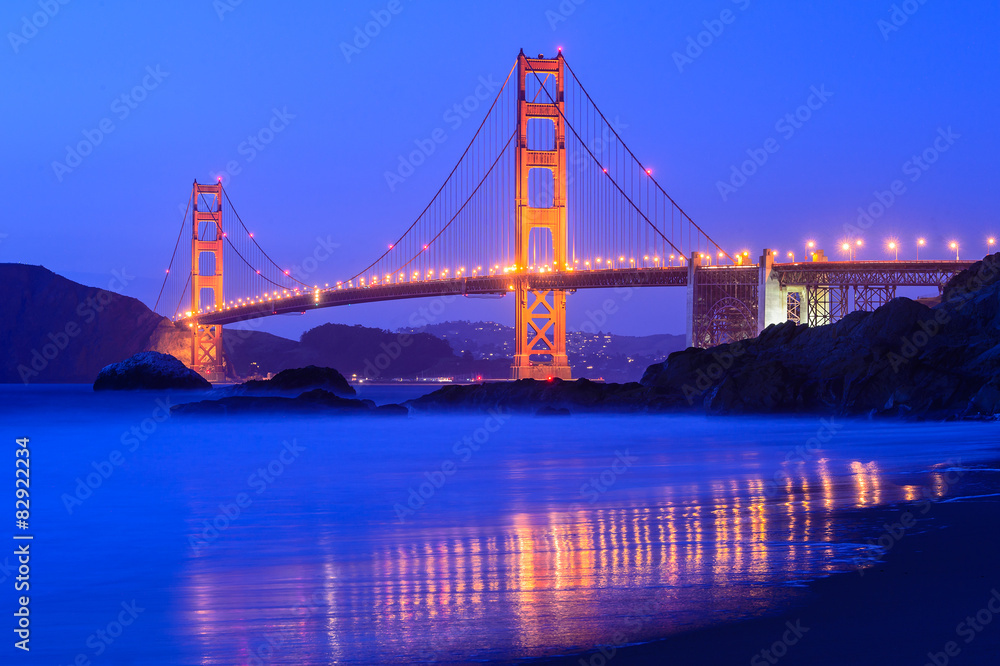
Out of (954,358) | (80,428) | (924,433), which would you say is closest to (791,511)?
(924,433)

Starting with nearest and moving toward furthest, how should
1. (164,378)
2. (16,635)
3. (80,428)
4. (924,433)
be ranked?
(16,635), (924,433), (80,428), (164,378)

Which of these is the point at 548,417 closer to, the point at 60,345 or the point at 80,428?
the point at 80,428

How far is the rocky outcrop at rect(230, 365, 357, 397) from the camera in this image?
3212cm

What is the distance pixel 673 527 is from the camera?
623 cm

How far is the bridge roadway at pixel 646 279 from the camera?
140 feet

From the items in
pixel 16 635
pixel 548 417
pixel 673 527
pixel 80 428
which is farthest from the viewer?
pixel 80 428

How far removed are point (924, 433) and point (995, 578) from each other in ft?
36.8

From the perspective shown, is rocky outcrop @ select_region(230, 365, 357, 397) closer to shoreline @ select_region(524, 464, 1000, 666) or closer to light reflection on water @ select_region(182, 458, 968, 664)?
light reflection on water @ select_region(182, 458, 968, 664)
